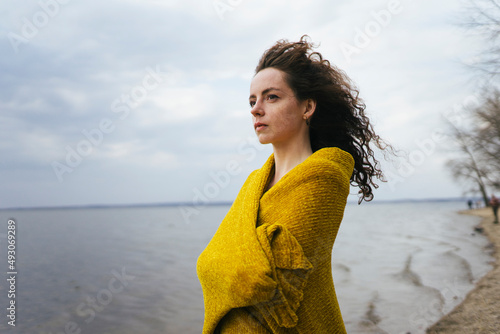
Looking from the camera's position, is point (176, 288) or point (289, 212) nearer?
point (289, 212)

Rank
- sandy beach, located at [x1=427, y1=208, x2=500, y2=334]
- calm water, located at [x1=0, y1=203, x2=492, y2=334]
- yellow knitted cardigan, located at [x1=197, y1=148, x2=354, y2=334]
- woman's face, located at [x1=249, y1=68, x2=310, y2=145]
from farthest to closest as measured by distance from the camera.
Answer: calm water, located at [x1=0, y1=203, x2=492, y2=334] < sandy beach, located at [x1=427, y1=208, x2=500, y2=334] < woman's face, located at [x1=249, y1=68, x2=310, y2=145] < yellow knitted cardigan, located at [x1=197, y1=148, x2=354, y2=334]

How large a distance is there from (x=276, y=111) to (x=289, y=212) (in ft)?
1.72

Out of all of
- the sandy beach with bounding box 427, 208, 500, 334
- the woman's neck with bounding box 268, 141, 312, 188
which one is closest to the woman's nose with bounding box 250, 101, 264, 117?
the woman's neck with bounding box 268, 141, 312, 188

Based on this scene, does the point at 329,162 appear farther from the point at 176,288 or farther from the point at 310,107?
the point at 176,288

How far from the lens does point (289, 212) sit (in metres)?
1.66

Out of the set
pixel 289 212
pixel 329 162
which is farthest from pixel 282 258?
pixel 329 162

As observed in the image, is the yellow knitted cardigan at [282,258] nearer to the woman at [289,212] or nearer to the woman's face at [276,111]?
the woman at [289,212]

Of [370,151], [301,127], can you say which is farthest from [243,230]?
[370,151]

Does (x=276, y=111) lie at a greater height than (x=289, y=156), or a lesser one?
greater

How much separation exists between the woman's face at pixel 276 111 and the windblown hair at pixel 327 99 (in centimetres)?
5

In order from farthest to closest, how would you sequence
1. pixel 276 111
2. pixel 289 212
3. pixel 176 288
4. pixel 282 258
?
pixel 176 288, pixel 276 111, pixel 289 212, pixel 282 258

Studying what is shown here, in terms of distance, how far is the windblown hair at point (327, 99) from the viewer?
196 centimetres

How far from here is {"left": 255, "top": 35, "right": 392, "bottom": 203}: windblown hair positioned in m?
1.96

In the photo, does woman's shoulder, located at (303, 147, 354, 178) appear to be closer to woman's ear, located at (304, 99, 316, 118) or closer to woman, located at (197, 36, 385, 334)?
woman, located at (197, 36, 385, 334)
